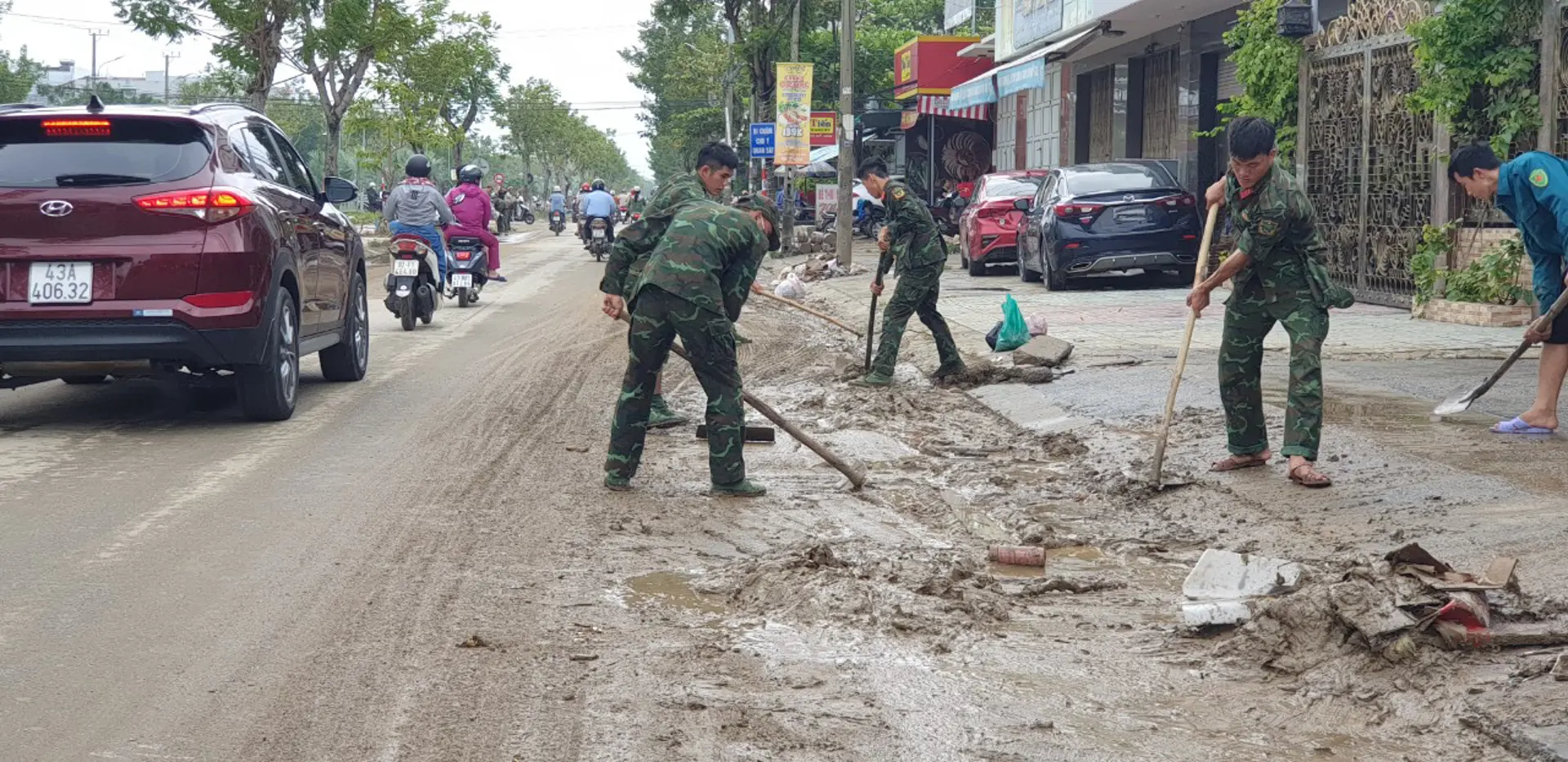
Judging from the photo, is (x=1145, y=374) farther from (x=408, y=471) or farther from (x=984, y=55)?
(x=984, y=55)

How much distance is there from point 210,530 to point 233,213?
109 inches

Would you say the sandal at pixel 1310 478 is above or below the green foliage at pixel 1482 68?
below

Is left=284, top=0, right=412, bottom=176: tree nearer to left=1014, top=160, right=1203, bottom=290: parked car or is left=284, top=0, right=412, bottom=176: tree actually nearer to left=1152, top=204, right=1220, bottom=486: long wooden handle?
left=1014, top=160, right=1203, bottom=290: parked car

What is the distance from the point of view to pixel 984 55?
3850 centimetres

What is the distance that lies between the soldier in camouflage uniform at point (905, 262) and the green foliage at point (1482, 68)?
4.65 metres

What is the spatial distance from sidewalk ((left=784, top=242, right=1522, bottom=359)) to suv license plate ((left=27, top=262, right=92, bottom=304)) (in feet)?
22.2

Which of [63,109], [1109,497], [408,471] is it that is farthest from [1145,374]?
[63,109]

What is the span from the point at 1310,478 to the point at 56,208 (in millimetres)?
6211

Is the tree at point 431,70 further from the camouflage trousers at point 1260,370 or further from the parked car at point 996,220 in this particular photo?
the camouflage trousers at point 1260,370

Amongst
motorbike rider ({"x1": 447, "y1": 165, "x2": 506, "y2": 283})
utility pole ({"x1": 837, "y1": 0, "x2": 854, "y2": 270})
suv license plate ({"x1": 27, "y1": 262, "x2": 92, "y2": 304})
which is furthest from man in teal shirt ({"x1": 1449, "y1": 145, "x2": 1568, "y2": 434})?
utility pole ({"x1": 837, "y1": 0, "x2": 854, "y2": 270})

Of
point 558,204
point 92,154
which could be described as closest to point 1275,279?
point 92,154

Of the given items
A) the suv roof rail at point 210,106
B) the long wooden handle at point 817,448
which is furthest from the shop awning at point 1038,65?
the long wooden handle at point 817,448

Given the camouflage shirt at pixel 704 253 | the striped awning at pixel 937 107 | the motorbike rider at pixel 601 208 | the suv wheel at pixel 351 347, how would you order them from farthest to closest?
the striped awning at pixel 937 107 < the motorbike rider at pixel 601 208 < the suv wheel at pixel 351 347 < the camouflage shirt at pixel 704 253

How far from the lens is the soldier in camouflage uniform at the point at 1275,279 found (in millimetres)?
7035
